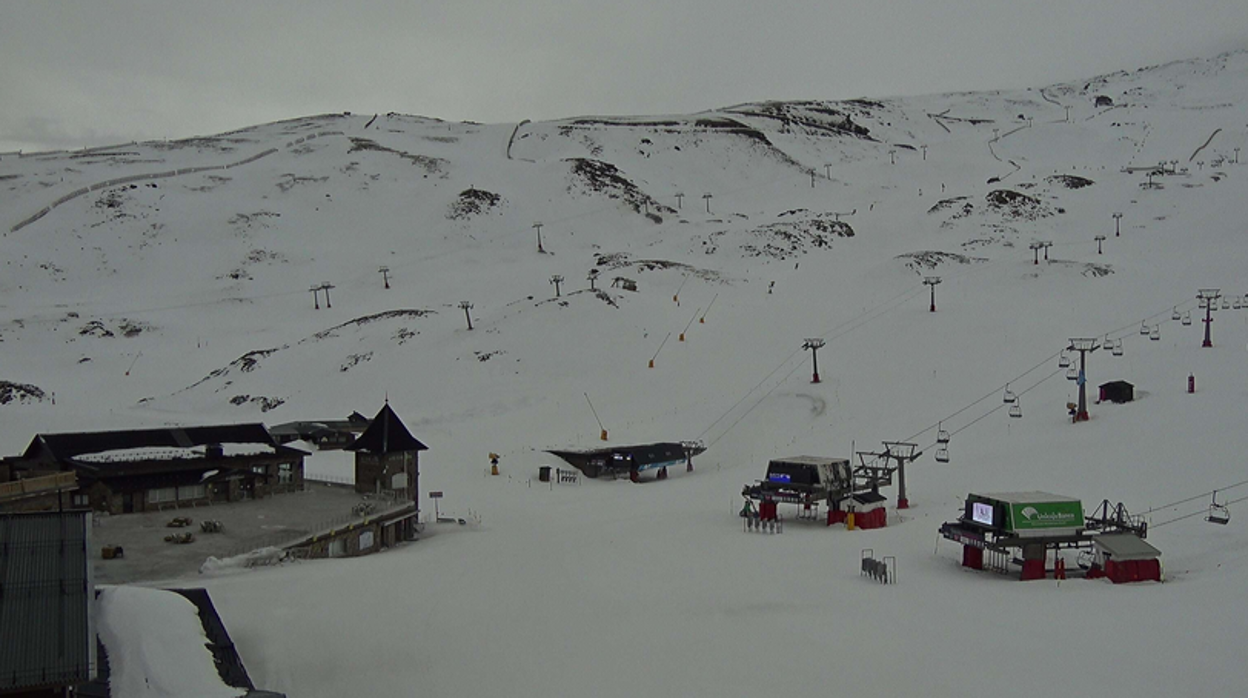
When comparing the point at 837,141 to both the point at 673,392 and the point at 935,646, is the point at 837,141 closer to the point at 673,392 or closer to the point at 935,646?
the point at 673,392

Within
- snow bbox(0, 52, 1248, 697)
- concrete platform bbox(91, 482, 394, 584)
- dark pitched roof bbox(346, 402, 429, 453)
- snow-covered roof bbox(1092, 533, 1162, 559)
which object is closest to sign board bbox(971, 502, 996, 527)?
snow bbox(0, 52, 1248, 697)

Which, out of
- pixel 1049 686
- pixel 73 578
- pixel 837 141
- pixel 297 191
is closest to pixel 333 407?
pixel 73 578

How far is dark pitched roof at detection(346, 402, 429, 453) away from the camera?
3809 centimetres

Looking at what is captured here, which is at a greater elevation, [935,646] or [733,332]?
[733,332]

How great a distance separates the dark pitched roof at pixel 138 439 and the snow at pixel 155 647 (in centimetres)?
1806

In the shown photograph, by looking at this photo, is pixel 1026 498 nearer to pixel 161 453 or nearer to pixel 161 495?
pixel 161 495

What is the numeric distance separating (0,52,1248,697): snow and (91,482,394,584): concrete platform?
222cm

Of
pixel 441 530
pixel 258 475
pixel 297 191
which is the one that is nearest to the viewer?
pixel 441 530

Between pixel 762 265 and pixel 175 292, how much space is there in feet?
183

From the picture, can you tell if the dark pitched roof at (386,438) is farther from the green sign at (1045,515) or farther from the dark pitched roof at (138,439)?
the green sign at (1045,515)

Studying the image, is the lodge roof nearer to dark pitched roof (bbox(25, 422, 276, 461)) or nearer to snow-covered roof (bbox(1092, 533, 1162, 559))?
dark pitched roof (bbox(25, 422, 276, 461))

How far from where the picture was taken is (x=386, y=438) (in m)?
38.3

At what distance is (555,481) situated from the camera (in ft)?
155

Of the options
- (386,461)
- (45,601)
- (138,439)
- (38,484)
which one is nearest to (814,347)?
(386,461)
